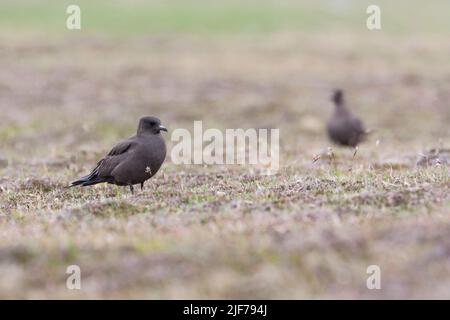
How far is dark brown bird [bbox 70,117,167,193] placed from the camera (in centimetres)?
1154

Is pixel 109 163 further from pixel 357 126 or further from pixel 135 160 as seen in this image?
pixel 357 126

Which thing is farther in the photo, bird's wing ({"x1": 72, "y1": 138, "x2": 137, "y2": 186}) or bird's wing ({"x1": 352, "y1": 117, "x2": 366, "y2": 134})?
bird's wing ({"x1": 352, "y1": 117, "x2": 366, "y2": 134})

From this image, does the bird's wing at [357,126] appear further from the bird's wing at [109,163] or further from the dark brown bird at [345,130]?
the bird's wing at [109,163]

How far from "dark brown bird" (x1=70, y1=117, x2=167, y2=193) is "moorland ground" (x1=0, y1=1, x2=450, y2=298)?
327 millimetres

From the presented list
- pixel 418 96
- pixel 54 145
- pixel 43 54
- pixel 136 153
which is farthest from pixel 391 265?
pixel 43 54

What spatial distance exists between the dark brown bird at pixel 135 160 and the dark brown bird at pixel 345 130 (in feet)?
25.8

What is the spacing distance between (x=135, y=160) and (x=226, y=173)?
226 centimetres

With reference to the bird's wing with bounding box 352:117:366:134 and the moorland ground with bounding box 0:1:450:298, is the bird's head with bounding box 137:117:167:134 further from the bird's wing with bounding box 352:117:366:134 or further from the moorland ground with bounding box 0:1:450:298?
the bird's wing with bounding box 352:117:366:134

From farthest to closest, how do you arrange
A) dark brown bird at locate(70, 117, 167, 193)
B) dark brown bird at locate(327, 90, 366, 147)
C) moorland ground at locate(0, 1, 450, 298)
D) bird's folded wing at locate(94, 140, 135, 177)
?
dark brown bird at locate(327, 90, 366, 147), bird's folded wing at locate(94, 140, 135, 177), dark brown bird at locate(70, 117, 167, 193), moorland ground at locate(0, 1, 450, 298)

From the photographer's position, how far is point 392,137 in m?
21.3

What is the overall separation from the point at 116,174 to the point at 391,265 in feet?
17.8

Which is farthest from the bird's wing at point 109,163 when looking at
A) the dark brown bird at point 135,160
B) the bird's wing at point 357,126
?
the bird's wing at point 357,126

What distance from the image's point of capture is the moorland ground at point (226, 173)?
7.46 meters

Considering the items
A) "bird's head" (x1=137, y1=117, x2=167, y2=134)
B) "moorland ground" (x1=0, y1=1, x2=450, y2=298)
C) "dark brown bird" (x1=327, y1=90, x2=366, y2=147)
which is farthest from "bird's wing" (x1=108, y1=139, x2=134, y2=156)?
"dark brown bird" (x1=327, y1=90, x2=366, y2=147)
